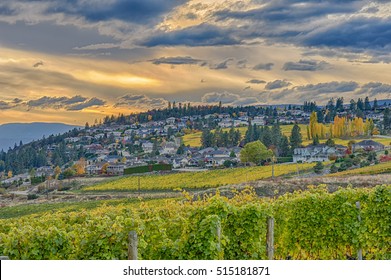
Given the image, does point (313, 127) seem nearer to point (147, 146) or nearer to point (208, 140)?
point (208, 140)

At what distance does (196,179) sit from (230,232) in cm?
5950

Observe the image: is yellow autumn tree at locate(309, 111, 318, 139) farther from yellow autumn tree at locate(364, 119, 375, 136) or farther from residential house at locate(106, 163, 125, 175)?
residential house at locate(106, 163, 125, 175)

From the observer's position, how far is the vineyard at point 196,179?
64.9 metres

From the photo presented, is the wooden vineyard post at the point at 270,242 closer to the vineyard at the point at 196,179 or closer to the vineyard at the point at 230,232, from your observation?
the vineyard at the point at 230,232

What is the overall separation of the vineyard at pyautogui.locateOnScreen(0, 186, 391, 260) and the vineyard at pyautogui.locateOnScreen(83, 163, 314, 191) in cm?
4929

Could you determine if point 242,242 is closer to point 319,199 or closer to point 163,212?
point 319,199

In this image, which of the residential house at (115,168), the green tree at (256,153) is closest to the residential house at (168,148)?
the residential house at (115,168)

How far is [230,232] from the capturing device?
36.2 feet

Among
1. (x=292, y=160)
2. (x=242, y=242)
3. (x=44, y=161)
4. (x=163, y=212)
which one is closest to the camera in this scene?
(x=242, y=242)

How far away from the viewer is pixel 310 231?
12.8m

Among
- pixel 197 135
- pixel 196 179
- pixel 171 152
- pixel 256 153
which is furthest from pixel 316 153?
pixel 197 135

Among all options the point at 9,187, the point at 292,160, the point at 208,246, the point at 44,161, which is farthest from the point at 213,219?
the point at 44,161

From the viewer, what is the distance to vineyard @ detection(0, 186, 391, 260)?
926cm
